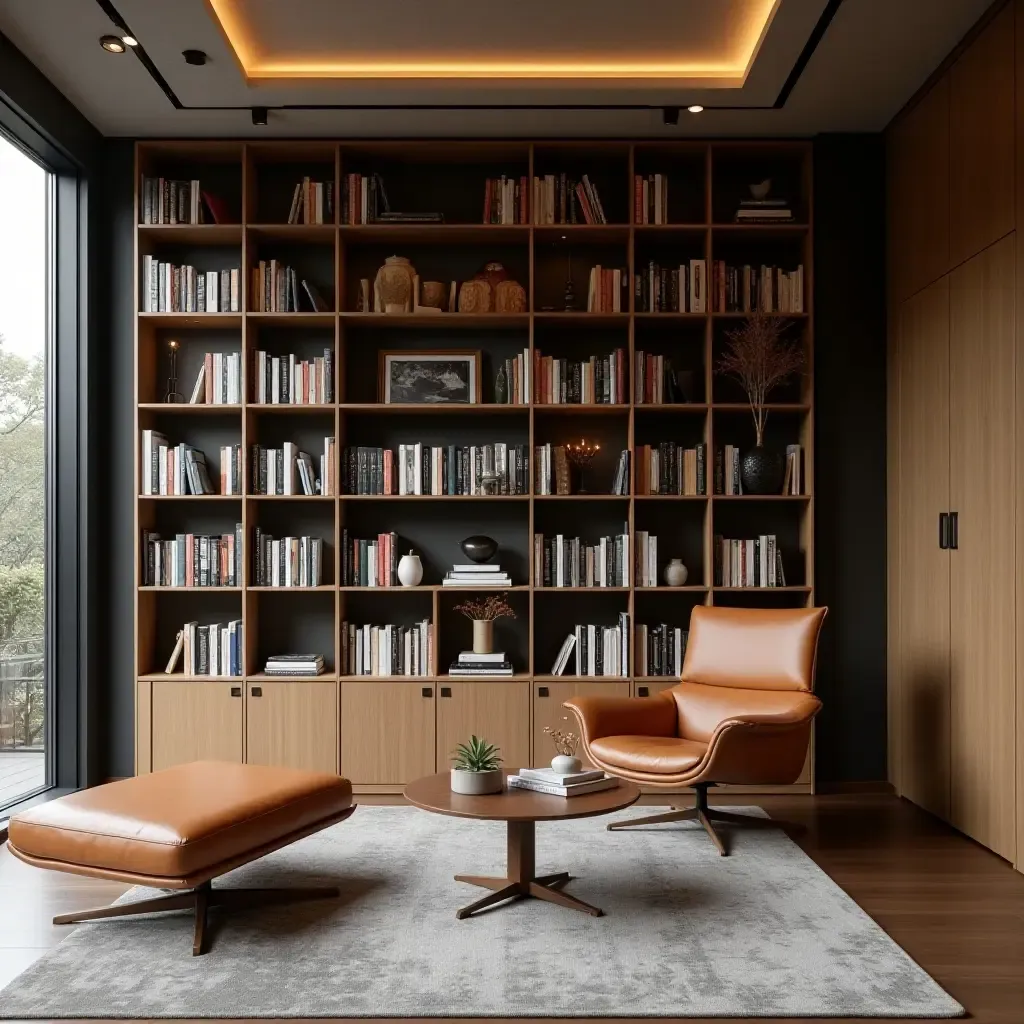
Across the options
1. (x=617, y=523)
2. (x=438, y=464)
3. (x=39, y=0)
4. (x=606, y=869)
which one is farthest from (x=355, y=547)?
(x=39, y=0)

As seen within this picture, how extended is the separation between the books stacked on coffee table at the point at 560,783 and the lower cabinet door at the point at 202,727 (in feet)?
6.65

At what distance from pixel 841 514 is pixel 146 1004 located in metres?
3.94

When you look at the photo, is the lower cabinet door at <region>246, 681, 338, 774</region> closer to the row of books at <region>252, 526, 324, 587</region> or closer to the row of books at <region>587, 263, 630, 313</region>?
the row of books at <region>252, 526, 324, 587</region>

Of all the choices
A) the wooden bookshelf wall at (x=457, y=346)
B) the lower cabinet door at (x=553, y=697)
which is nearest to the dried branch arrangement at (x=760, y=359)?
the wooden bookshelf wall at (x=457, y=346)

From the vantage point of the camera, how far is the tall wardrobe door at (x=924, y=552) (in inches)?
186

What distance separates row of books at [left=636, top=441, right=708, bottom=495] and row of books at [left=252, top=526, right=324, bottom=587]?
1.66 m

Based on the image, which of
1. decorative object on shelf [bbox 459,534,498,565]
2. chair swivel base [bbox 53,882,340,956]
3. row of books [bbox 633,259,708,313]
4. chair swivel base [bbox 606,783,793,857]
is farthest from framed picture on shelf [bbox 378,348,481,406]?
chair swivel base [bbox 53,882,340,956]

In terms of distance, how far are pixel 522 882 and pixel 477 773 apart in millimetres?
398

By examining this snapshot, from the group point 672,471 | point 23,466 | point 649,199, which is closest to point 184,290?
point 23,466

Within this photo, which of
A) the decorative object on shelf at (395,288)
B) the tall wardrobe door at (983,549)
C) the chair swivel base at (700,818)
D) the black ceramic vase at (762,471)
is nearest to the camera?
the tall wardrobe door at (983,549)

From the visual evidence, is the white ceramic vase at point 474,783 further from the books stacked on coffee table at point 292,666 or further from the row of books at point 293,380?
the row of books at point 293,380

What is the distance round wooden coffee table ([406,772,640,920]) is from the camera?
3383mm

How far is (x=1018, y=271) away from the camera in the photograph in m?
4.00

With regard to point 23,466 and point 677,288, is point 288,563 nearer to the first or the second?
point 23,466
